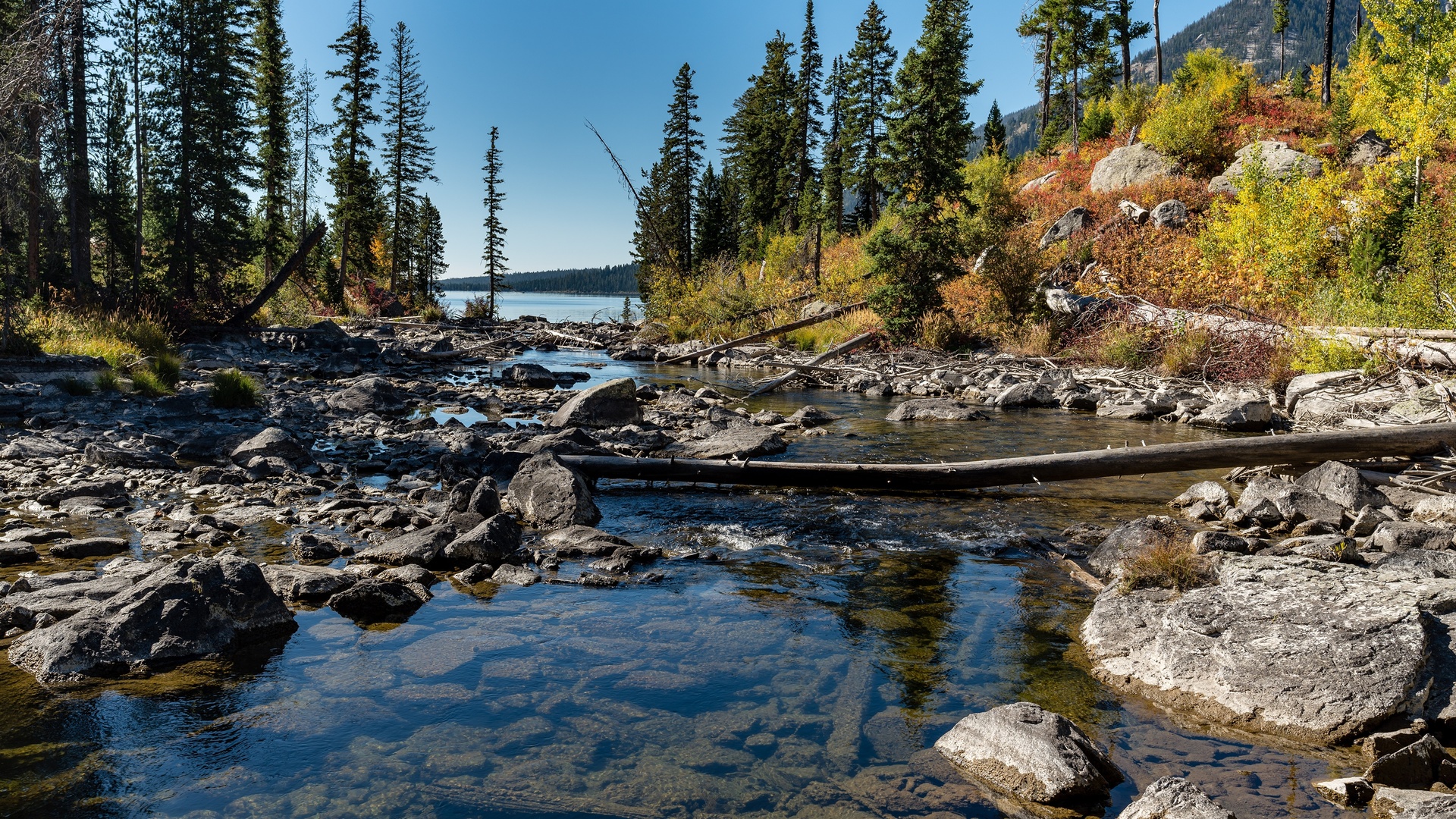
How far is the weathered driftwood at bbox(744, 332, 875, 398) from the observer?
19250mm

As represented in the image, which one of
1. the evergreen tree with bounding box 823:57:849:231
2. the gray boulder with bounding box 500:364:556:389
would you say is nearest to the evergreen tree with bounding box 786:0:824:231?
the evergreen tree with bounding box 823:57:849:231

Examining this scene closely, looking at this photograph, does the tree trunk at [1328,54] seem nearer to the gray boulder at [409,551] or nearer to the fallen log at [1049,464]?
the fallen log at [1049,464]

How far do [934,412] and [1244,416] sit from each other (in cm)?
539

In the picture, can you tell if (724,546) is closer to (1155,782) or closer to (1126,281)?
(1155,782)

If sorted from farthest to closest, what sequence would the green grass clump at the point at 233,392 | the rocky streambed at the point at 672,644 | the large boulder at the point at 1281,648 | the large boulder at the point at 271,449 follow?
the green grass clump at the point at 233,392, the large boulder at the point at 271,449, the large boulder at the point at 1281,648, the rocky streambed at the point at 672,644

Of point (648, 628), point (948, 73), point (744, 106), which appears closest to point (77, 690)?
point (648, 628)

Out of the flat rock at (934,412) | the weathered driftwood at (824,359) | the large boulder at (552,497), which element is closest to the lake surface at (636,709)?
the large boulder at (552,497)

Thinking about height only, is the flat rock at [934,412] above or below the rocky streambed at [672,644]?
above

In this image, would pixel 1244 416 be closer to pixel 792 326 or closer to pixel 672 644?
pixel 672 644

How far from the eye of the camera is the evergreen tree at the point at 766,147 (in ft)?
174

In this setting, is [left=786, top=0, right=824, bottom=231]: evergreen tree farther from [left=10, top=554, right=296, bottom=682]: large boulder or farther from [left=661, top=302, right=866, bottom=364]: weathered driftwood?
[left=10, top=554, right=296, bottom=682]: large boulder

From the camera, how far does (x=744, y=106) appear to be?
2370 inches

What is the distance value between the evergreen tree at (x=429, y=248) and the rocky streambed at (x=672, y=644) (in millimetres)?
68681

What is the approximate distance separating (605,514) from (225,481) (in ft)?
15.4
